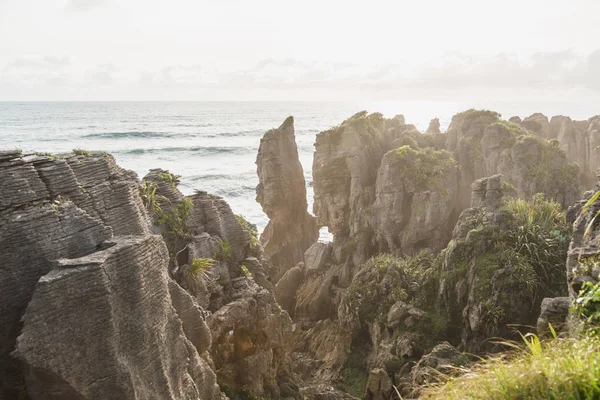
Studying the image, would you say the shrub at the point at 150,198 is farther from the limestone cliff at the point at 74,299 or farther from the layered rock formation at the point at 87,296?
the limestone cliff at the point at 74,299

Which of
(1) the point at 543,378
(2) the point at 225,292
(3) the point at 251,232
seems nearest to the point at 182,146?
(3) the point at 251,232

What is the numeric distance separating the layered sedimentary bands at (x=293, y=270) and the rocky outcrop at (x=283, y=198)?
0.50 ft

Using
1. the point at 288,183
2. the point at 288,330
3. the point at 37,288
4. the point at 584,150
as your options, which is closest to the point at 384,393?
the point at 288,330

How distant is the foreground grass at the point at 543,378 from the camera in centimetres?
581

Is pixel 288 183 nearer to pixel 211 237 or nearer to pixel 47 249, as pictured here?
pixel 211 237

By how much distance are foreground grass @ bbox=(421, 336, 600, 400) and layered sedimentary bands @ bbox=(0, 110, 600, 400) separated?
8.52ft

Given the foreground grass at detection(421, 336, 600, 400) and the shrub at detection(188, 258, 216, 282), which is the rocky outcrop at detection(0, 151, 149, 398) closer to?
the shrub at detection(188, 258, 216, 282)

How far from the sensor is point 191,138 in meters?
127

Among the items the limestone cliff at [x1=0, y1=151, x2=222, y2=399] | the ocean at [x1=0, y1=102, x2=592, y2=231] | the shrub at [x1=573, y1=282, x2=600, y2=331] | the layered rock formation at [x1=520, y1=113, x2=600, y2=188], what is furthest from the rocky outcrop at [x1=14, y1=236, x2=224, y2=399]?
the layered rock formation at [x1=520, y1=113, x2=600, y2=188]

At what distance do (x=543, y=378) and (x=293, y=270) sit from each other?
2972 cm

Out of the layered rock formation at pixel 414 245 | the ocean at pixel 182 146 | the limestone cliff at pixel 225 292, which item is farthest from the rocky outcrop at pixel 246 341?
the ocean at pixel 182 146

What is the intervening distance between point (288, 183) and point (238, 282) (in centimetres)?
2030

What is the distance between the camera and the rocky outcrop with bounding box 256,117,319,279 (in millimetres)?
37969

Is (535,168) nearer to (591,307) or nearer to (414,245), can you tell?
(414,245)
